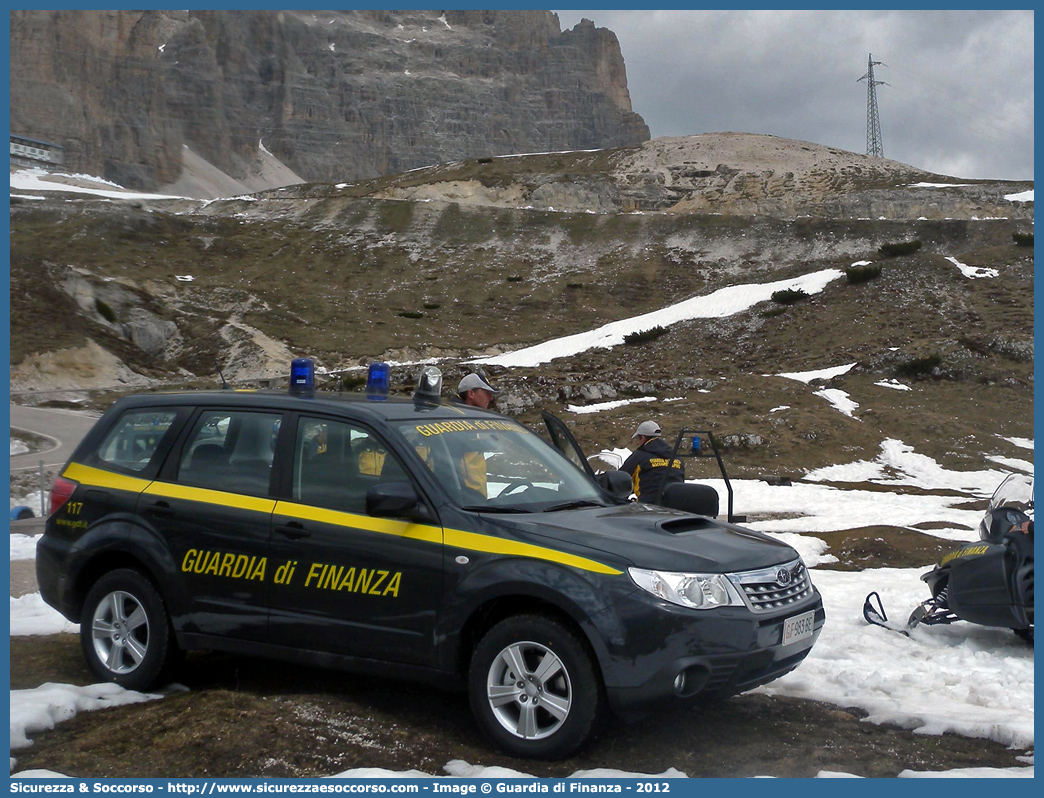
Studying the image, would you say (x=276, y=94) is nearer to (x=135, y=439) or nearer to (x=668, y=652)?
(x=135, y=439)

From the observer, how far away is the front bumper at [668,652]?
14.7 feet

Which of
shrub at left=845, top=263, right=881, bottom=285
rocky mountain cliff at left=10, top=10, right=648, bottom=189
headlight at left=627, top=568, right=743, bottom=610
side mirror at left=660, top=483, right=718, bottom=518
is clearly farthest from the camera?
rocky mountain cliff at left=10, top=10, right=648, bottom=189

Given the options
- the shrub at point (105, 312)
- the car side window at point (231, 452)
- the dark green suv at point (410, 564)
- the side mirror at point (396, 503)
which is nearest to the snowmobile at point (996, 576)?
the dark green suv at point (410, 564)

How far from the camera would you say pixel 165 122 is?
144m

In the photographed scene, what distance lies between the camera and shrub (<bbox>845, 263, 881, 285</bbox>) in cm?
4269

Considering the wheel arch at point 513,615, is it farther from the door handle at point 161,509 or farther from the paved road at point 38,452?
the paved road at point 38,452

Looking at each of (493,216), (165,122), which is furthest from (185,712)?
(165,122)

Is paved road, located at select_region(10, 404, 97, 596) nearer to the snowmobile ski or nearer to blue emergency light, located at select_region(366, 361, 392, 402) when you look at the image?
blue emergency light, located at select_region(366, 361, 392, 402)

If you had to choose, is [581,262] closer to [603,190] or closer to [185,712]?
[603,190]

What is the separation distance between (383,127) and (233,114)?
27575 mm

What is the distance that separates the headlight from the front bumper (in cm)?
4

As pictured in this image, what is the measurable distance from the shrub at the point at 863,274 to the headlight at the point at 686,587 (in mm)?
40988

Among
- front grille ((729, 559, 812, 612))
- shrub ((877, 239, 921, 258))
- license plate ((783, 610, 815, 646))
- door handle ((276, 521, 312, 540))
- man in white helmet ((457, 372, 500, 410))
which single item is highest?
shrub ((877, 239, 921, 258))

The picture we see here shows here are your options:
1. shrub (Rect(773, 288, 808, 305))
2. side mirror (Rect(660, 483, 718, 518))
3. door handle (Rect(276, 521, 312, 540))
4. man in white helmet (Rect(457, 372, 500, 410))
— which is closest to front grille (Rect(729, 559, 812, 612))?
door handle (Rect(276, 521, 312, 540))
